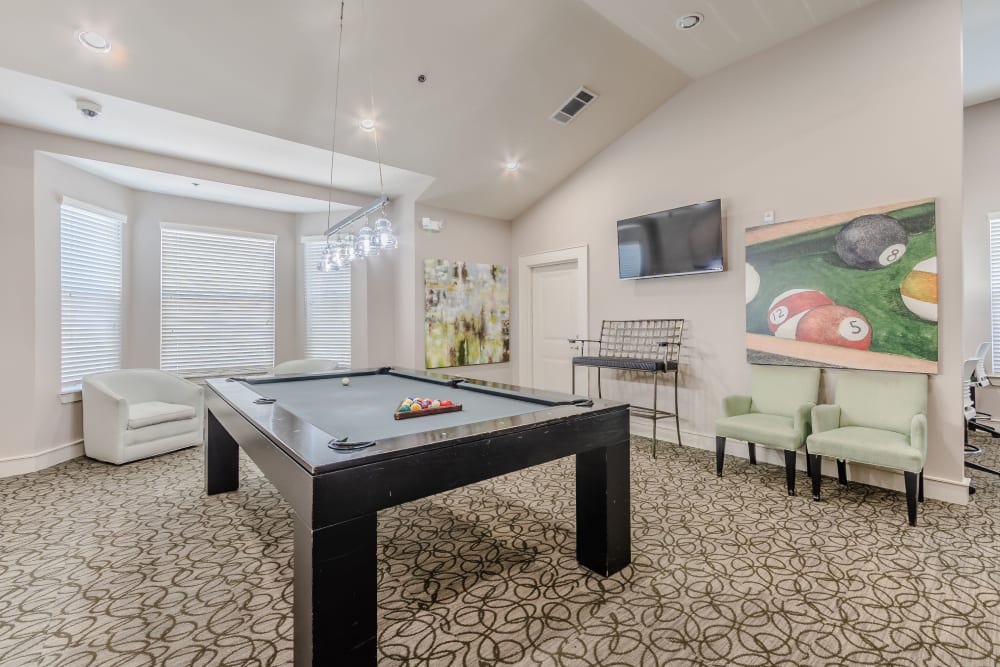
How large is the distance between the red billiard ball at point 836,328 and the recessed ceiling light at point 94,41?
5.25 metres

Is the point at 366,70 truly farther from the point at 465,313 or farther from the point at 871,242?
the point at 871,242

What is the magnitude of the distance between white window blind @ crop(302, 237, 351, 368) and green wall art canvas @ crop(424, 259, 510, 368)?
3.55 ft

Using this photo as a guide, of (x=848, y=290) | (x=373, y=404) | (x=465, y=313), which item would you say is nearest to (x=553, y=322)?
(x=465, y=313)

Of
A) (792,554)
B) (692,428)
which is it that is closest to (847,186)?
(692,428)

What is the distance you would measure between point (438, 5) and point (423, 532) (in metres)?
3.45

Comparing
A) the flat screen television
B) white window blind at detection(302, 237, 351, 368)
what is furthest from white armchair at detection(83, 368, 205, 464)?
the flat screen television

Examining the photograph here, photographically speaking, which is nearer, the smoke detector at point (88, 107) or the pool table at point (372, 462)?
the pool table at point (372, 462)

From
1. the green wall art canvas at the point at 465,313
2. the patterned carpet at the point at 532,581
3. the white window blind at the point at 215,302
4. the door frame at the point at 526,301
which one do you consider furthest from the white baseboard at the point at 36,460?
the door frame at the point at 526,301

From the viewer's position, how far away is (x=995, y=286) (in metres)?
4.75

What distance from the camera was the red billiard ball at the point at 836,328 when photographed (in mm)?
3372

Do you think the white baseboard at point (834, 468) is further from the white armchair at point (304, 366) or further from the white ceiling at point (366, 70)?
the white armchair at point (304, 366)

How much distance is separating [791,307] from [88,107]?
5615 millimetres

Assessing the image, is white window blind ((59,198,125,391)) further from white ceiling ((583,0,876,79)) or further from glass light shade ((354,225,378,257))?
white ceiling ((583,0,876,79))

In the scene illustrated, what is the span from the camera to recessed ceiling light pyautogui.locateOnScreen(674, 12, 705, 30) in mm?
3467
